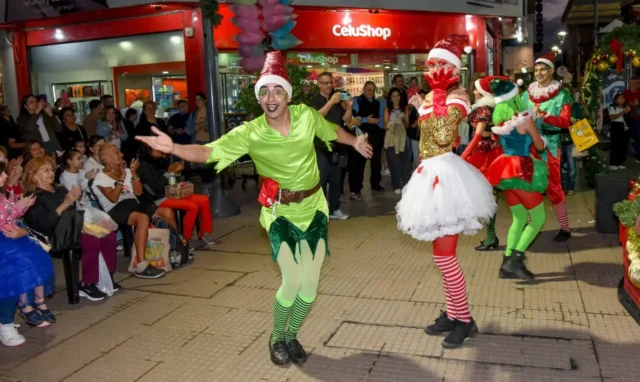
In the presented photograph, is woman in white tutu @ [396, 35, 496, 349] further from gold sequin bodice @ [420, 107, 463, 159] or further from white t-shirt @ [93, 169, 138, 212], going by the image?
white t-shirt @ [93, 169, 138, 212]

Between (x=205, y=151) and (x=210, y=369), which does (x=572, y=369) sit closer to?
(x=210, y=369)

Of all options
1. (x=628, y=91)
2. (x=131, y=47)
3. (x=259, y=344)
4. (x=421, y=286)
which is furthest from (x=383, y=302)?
(x=131, y=47)

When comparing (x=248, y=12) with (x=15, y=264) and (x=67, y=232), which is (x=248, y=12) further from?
(x=15, y=264)

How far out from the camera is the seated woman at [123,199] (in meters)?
6.46

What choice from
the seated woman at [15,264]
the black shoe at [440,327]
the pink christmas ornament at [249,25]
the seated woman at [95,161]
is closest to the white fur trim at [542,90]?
the black shoe at [440,327]

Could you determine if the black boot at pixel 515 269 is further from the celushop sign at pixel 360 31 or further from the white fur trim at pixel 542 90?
the celushop sign at pixel 360 31

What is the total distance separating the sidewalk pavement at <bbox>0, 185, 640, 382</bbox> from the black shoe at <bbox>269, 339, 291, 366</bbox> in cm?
6

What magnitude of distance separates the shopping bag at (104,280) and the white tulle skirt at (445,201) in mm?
3183

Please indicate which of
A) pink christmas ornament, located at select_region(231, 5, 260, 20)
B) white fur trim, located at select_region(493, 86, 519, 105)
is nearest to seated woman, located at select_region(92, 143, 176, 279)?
pink christmas ornament, located at select_region(231, 5, 260, 20)

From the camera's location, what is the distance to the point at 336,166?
9125 mm

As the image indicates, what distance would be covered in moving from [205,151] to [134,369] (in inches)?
65.2

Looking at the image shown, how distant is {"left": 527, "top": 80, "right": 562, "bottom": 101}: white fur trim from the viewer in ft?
23.2

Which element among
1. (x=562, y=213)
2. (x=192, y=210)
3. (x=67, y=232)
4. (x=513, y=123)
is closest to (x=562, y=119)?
(x=562, y=213)

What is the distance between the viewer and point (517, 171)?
5668 millimetres
